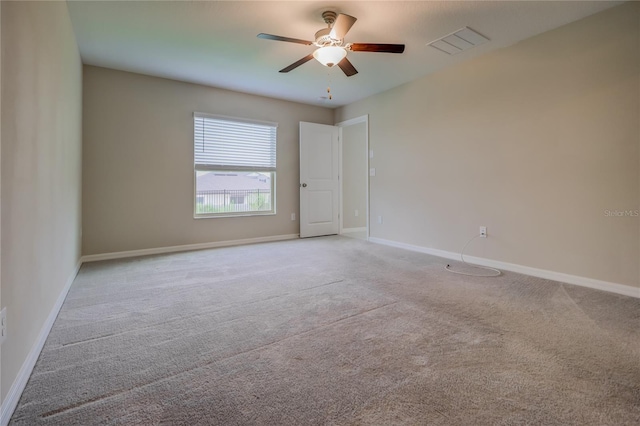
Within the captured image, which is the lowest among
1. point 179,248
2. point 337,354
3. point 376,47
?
point 337,354

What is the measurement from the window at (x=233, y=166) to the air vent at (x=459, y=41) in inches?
113

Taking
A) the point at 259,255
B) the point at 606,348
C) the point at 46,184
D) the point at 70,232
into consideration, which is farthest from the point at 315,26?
the point at 606,348

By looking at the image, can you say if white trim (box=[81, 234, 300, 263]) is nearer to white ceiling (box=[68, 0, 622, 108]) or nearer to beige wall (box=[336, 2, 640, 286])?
beige wall (box=[336, 2, 640, 286])

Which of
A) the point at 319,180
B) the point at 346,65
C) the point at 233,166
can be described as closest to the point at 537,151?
the point at 346,65

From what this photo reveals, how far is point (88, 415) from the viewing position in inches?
46.8

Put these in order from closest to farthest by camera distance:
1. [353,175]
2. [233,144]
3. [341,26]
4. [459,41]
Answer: [341,26]
[459,41]
[233,144]
[353,175]

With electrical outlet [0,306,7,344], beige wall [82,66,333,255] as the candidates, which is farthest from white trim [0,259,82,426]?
beige wall [82,66,333,255]

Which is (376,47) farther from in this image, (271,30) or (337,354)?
(337,354)

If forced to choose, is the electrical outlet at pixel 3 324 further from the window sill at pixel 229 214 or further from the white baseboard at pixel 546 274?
the white baseboard at pixel 546 274

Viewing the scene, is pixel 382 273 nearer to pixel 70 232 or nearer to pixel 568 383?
pixel 568 383

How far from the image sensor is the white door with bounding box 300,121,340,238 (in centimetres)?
546

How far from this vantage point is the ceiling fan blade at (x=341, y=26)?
2.31m

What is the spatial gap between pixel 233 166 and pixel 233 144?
352mm

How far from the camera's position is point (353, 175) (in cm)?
635
